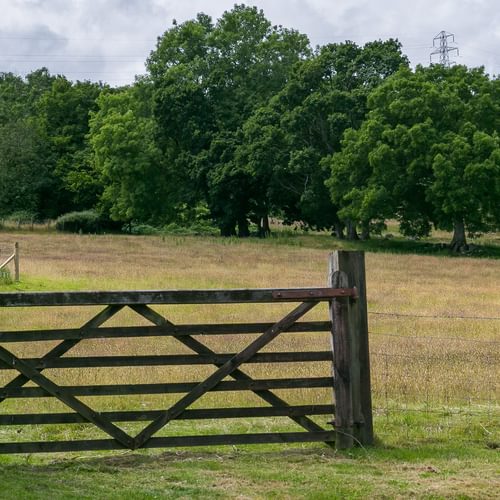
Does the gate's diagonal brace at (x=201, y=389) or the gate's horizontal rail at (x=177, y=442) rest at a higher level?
→ the gate's diagonal brace at (x=201, y=389)

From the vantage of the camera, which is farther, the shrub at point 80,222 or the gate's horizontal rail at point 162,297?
the shrub at point 80,222

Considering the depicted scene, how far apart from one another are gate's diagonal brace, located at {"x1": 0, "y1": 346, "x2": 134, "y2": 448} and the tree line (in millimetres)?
44898

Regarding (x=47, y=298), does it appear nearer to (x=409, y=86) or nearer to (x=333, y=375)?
(x=333, y=375)

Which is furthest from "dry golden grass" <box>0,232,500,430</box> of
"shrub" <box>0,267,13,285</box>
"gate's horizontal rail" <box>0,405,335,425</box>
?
"gate's horizontal rail" <box>0,405,335,425</box>

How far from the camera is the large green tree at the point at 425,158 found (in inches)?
1988

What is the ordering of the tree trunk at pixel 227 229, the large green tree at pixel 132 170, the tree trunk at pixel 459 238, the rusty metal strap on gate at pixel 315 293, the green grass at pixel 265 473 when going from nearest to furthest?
the green grass at pixel 265 473 → the rusty metal strap on gate at pixel 315 293 → the tree trunk at pixel 459 238 → the tree trunk at pixel 227 229 → the large green tree at pixel 132 170

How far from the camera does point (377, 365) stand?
12.6m

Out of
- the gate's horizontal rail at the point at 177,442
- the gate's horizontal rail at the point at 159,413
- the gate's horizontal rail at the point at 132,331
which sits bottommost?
the gate's horizontal rail at the point at 177,442

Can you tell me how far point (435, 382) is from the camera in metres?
11.2

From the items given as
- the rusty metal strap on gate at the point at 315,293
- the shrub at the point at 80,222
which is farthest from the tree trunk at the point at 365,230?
the rusty metal strap on gate at the point at 315,293

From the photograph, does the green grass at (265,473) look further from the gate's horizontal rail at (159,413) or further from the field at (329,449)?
the gate's horizontal rail at (159,413)

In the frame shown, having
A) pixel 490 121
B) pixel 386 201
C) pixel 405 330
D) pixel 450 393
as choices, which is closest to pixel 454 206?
pixel 386 201

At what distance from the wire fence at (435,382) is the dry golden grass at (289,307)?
0.10 feet

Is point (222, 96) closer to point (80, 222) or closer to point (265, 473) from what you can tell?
point (80, 222)
